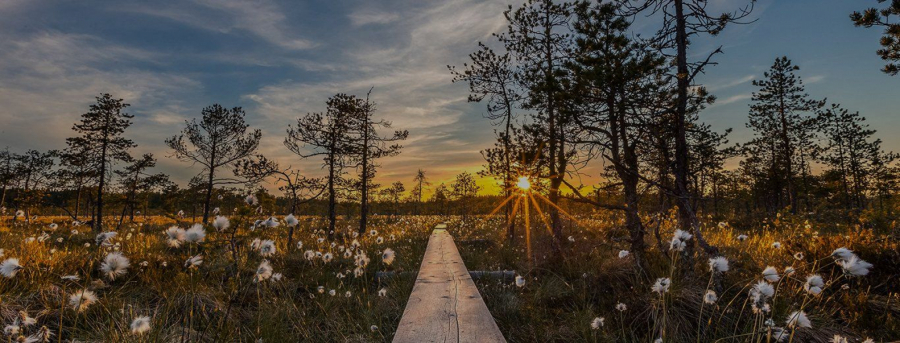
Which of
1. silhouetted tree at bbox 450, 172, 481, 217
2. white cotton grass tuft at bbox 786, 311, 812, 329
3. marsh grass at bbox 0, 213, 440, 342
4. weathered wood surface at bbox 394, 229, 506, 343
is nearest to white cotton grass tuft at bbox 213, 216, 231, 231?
marsh grass at bbox 0, 213, 440, 342

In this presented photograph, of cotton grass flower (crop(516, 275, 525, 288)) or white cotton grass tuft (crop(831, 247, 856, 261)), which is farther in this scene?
cotton grass flower (crop(516, 275, 525, 288))

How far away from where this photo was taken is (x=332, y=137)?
639 inches

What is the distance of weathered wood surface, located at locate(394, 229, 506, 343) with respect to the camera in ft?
10.7

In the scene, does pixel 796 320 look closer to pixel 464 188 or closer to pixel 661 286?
pixel 661 286

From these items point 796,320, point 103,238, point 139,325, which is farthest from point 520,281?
point 103,238

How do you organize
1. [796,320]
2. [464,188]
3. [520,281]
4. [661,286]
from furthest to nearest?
[464,188], [520,281], [661,286], [796,320]

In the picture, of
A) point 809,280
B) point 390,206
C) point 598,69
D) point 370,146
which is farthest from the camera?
point 390,206

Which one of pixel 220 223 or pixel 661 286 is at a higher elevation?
pixel 220 223

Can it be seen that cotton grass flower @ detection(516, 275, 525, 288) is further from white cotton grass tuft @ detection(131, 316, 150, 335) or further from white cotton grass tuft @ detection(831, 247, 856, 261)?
white cotton grass tuft @ detection(131, 316, 150, 335)

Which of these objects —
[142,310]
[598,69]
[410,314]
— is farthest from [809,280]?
[142,310]

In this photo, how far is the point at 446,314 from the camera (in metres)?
3.93

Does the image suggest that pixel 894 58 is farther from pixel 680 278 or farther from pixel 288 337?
pixel 288 337

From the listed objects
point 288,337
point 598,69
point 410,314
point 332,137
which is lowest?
point 288,337

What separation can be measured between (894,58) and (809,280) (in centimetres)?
1644
